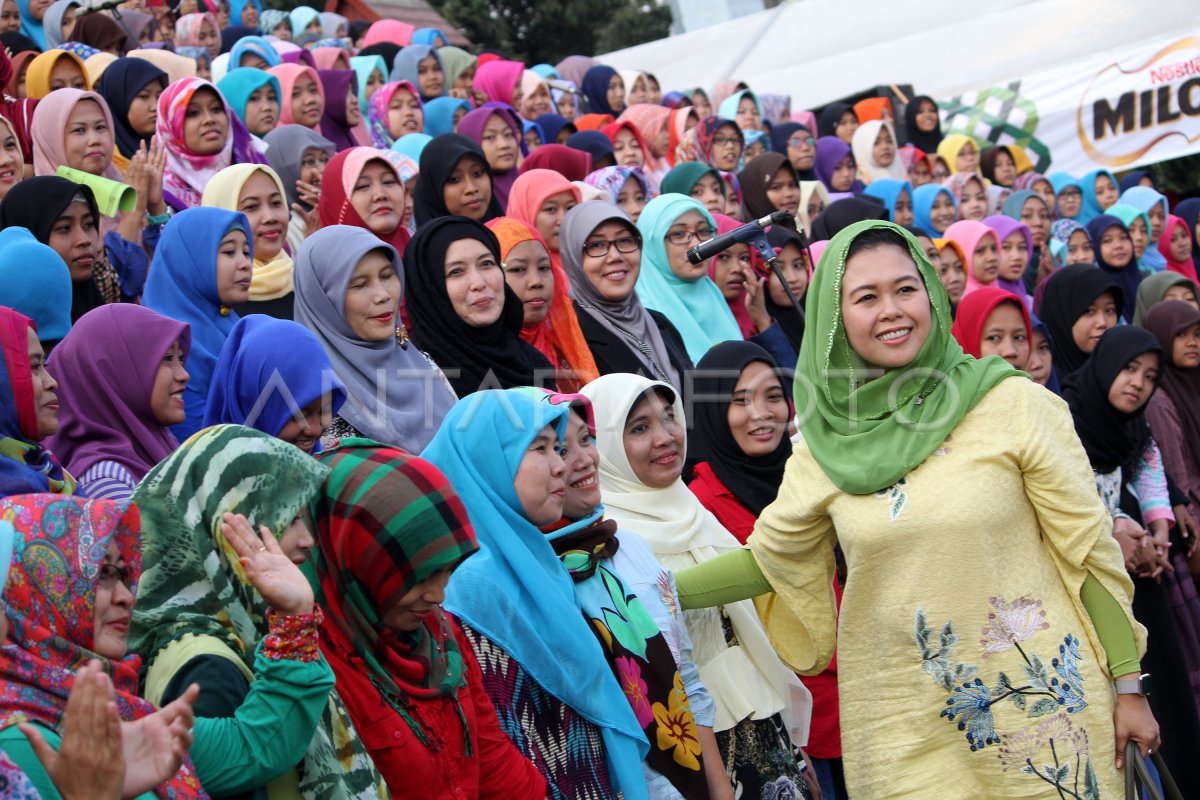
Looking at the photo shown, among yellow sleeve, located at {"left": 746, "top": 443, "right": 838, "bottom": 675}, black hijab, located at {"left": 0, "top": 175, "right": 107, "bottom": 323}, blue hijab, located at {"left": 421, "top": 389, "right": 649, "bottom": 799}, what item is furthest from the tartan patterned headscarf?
black hijab, located at {"left": 0, "top": 175, "right": 107, "bottom": 323}

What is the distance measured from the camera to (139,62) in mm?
6938

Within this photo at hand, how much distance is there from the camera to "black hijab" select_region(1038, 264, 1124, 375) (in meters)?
6.66

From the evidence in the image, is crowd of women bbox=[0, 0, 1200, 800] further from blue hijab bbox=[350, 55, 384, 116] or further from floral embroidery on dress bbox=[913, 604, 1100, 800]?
blue hijab bbox=[350, 55, 384, 116]

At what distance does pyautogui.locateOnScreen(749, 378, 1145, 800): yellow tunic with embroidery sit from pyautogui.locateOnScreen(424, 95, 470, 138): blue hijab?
707 centimetres

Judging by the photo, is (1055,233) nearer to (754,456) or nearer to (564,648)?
(754,456)

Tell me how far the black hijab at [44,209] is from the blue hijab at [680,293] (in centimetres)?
252

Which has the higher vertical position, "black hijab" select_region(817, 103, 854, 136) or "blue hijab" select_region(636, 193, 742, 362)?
"black hijab" select_region(817, 103, 854, 136)

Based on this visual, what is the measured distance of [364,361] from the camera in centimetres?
440

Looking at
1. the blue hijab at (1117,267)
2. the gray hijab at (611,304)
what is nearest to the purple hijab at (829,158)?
the blue hijab at (1117,267)

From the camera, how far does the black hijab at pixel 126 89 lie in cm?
696

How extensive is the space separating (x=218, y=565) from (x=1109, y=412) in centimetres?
405

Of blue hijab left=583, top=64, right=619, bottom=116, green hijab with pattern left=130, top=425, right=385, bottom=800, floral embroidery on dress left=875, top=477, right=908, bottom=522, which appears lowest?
floral embroidery on dress left=875, top=477, right=908, bottom=522

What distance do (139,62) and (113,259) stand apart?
2.07m

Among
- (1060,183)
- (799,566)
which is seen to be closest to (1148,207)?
(1060,183)
